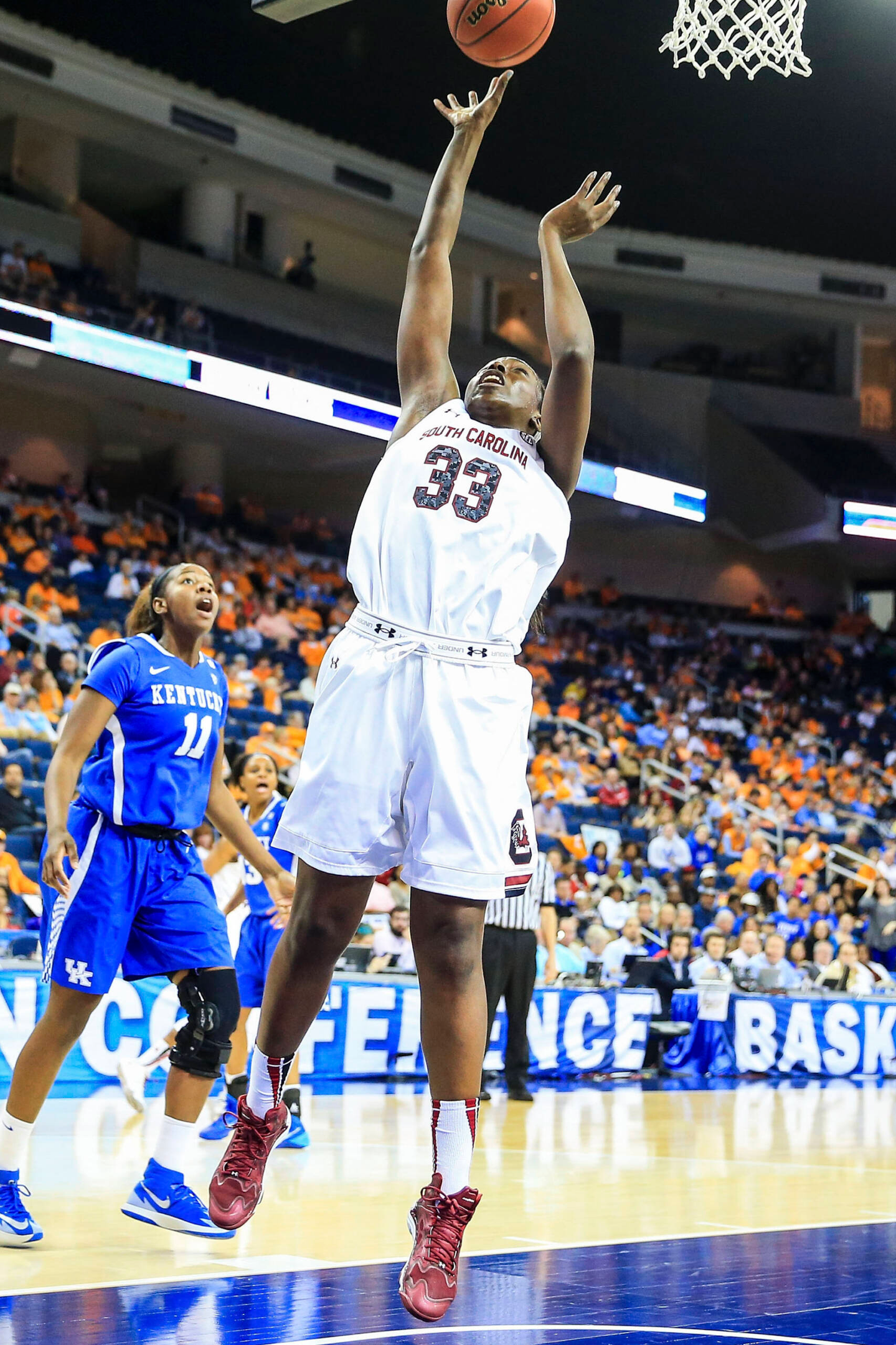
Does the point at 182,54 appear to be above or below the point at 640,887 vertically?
above

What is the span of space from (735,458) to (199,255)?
1142 centimetres

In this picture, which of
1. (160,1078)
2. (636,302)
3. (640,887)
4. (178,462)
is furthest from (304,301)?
(160,1078)

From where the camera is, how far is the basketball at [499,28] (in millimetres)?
4602

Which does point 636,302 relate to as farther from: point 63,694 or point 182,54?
point 63,694

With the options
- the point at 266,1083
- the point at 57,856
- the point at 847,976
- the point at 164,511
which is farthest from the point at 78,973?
the point at 164,511

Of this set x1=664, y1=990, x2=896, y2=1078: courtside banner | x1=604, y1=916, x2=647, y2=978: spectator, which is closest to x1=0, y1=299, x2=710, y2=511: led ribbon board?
x1=604, y1=916, x2=647, y2=978: spectator

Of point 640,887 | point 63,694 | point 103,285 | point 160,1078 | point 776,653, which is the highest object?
point 103,285

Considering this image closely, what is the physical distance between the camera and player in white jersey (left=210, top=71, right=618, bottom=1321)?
3.30m

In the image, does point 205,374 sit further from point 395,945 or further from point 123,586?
point 395,945

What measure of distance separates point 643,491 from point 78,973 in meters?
22.0

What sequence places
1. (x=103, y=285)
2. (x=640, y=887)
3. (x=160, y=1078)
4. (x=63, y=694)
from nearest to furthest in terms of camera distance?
(x=160, y=1078), (x=63, y=694), (x=640, y=887), (x=103, y=285)

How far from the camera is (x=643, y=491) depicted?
25781mm

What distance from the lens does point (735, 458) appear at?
29938 millimetres

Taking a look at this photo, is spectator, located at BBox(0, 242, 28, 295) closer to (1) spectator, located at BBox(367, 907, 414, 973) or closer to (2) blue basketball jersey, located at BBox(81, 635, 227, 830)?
(1) spectator, located at BBox(367, 907, 414, 973)
